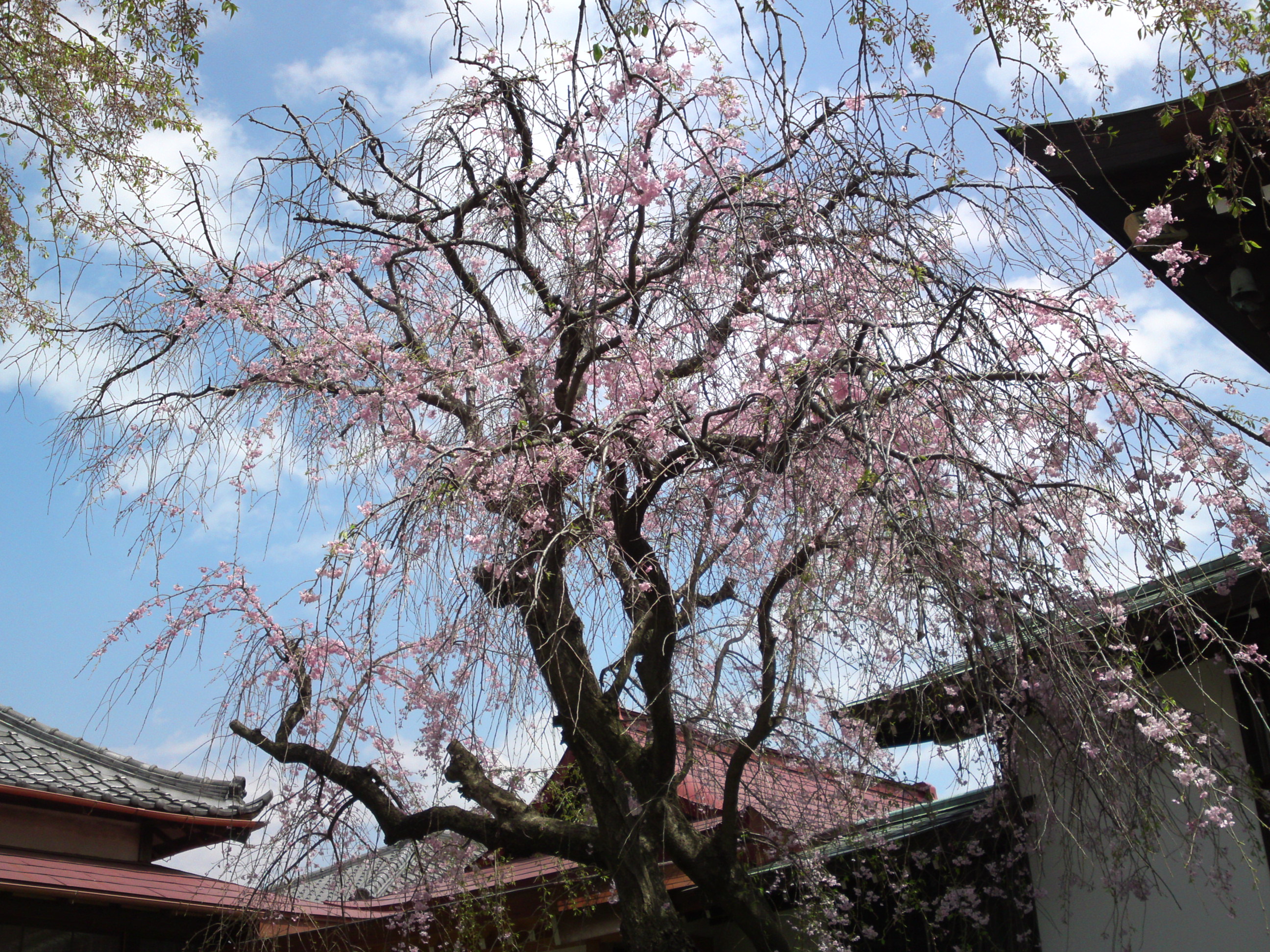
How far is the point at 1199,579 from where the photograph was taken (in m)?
4.46

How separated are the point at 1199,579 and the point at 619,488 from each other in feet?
8.74

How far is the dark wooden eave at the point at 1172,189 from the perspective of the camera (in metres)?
3.85

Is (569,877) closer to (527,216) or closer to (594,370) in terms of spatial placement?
(594,370)

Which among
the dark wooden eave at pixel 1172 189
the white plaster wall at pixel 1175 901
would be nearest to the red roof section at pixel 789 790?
the white plaster wall at pixel 1175 901

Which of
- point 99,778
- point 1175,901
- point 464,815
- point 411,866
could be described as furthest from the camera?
point 99,778

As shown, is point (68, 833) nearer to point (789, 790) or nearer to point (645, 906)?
point (645, 906)

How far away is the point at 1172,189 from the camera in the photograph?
4270mm

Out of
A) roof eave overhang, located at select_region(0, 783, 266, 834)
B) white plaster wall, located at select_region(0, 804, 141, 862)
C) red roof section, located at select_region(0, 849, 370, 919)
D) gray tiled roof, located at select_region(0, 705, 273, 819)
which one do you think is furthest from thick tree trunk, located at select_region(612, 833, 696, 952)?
white plaster wall, located at select_region(0, 804, 141, 862)

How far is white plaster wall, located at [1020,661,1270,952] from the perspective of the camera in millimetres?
4945

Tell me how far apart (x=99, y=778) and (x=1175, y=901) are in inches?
272

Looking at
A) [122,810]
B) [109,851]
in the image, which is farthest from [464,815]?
[109,851]

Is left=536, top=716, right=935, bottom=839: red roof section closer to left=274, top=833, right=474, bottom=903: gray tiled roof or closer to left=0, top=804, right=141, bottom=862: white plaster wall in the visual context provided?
left=274, top=833, right=474, bottom=903: gray tiled roof

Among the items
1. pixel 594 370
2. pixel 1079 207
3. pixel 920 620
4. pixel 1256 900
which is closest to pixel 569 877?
pixel 594 370

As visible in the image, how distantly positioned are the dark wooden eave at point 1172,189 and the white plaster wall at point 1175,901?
5.90 feet
